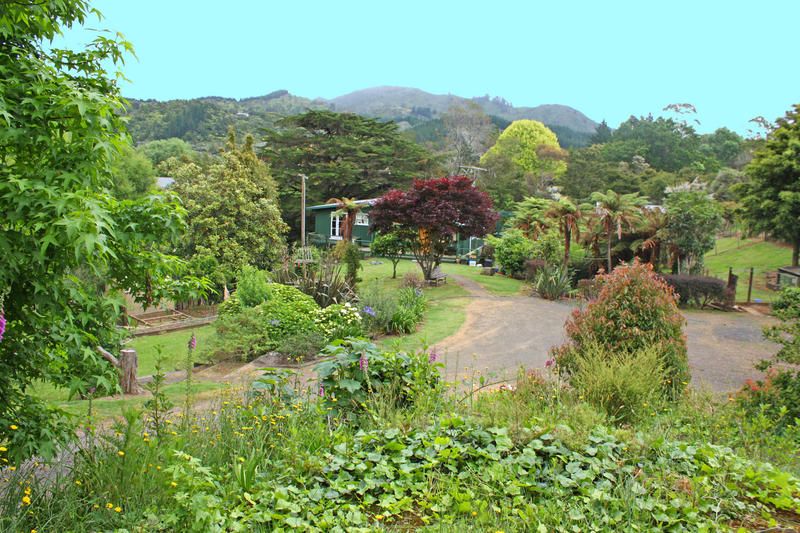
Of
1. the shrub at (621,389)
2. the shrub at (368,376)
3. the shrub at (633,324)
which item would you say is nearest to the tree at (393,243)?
the shrub at (633,324)

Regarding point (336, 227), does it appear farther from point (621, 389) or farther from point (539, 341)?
point (621, 389)

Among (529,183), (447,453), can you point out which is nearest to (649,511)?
(447,453)

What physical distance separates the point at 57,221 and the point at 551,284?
16.9 m

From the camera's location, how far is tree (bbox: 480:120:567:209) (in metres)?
44.2

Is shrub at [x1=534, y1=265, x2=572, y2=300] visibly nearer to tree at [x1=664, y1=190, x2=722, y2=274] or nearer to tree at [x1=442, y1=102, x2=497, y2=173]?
tree at [x1=664, y1=190, x2=722, y2=274]

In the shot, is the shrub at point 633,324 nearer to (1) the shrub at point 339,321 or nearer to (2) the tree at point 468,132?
(1) the shrub at point 339,321

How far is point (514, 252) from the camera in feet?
76.1

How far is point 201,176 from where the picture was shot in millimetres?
20734

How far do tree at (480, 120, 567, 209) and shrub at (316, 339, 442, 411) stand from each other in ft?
111

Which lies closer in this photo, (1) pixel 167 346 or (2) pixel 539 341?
(2) pixel 539 341

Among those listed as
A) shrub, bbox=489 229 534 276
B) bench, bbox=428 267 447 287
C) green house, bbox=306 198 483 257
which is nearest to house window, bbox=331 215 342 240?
green house, bbox=306 198 483 257

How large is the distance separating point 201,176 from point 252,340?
11977mm

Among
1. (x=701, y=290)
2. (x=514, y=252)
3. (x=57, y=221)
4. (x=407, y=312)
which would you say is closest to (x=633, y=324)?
(x=57, y=221)

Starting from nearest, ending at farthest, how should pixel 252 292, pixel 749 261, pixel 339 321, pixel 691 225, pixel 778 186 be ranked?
pixel 339 321
pixel 252 292
pixel 691 225
pixel 778 186
pixel 749 261
